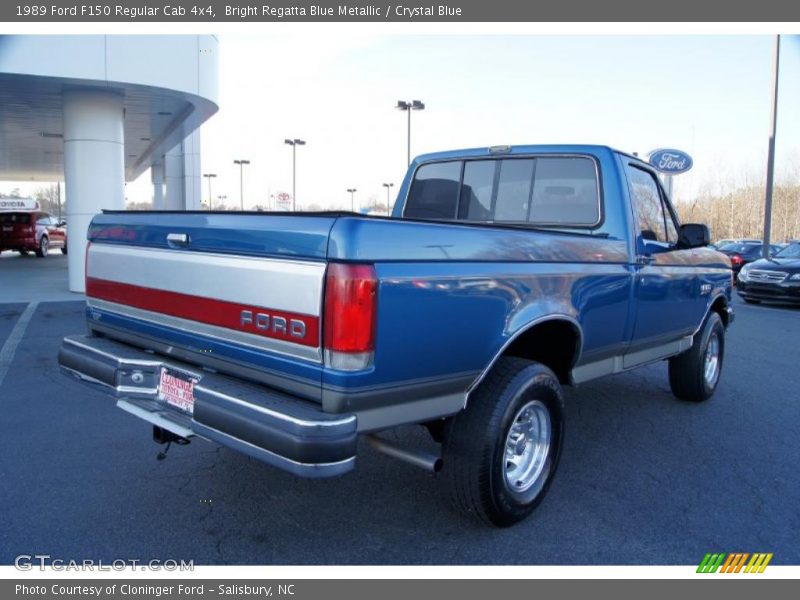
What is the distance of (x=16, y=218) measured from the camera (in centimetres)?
2278

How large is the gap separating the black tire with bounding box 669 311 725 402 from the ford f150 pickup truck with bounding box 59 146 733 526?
1.22m

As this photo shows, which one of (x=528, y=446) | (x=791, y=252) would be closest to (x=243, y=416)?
(x=528, y=446)

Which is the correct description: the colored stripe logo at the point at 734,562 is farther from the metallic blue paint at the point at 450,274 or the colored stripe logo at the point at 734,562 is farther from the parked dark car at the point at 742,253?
the parked dark car at the point at 742,253

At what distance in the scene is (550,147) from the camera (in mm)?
4496

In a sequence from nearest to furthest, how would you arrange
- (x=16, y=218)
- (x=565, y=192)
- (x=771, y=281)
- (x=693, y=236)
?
1. (x=565, y=192)
2. (x=693, y=236)
3. (x=771, y=281)
4. (x=16, y=218)

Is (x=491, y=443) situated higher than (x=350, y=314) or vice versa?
(x=350, y=314)

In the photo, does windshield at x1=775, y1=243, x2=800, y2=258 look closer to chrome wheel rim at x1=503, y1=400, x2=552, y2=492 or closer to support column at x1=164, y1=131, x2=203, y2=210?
chrome wheel rim at x1=503, y1=400, x2=552, y2=492

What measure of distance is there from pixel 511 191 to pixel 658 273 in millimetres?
1212

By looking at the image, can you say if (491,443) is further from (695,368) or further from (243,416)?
Result: (695,368)

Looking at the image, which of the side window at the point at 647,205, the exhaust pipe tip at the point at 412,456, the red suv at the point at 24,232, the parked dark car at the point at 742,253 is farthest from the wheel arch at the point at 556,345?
the red suv at the point at 24,232

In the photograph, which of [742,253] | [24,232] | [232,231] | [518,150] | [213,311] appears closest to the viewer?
[232,231]

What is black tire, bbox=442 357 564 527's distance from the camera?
3.05m

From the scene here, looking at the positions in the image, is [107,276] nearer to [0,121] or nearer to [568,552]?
[568,552]

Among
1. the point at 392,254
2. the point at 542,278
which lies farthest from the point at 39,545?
the point at 542,278
